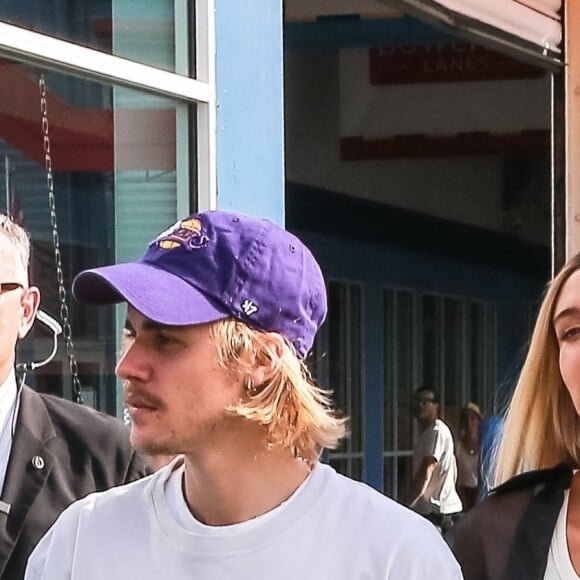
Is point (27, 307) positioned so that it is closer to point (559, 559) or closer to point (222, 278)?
point (222, 278)

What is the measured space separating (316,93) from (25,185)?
7174 millimetres

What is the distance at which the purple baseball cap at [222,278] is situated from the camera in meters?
2.05

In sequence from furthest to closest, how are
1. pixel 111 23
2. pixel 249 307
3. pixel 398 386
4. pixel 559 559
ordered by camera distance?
pixel 398 386 → pixel 111 23 → pixel 559 559 → pixel 249 307

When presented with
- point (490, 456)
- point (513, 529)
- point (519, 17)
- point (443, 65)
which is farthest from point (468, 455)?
point (513, 529)

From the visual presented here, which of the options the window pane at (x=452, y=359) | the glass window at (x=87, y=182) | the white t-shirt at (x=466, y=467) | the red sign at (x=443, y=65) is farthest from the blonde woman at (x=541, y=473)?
the window pane at (x=452, y=359)

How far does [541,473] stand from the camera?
2562mm

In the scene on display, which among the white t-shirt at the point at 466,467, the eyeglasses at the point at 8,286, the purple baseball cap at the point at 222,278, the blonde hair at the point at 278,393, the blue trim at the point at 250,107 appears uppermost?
the blue trim at the point at 250,107

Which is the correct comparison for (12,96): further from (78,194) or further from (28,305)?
(28,305)

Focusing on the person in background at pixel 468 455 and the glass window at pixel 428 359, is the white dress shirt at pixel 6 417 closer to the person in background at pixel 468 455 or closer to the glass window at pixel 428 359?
the person in background at pixel 468 455

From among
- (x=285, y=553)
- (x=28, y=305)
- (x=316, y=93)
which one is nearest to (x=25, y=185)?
(x=28, y=305)

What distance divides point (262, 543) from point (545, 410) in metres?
0.84

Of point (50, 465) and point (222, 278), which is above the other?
point (222, 278)

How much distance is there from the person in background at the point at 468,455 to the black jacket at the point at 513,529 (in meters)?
8.26

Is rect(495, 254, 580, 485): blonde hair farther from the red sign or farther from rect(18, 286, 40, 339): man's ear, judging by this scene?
the red sign
